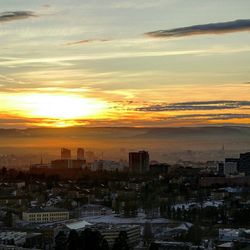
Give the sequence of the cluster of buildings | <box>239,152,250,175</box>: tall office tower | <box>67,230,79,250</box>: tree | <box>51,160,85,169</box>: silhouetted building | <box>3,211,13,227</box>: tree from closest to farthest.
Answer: <box>67,230,79,250</box>: tree, the cluster of buildings, <box>3,211,13,227</box>: tree, <box>239,152,250,175</box>: tall office tower, <box>51,160,85,169</box>: silhouetted building

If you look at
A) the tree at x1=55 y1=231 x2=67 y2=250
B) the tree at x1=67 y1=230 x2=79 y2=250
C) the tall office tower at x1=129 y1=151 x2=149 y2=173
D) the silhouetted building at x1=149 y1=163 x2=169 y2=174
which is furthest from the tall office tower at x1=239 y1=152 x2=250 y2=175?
the tree at x1=67 y1=230 x2=79 y2=250

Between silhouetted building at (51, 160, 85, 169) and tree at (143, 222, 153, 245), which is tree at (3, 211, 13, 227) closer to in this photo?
tree at (143, 222, 153, 245)

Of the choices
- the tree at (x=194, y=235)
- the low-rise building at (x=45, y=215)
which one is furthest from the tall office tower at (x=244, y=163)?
the tree at (x=194, y=235)

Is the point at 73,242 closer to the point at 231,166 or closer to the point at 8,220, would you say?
the point at 8,220

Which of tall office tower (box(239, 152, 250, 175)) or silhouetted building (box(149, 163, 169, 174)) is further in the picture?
silhouetted building (box(149, 163, 169, 174))

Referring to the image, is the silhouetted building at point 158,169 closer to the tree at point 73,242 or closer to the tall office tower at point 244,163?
the tall office tower at point 244,163

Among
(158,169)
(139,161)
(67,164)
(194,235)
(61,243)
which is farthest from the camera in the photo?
(67,164)

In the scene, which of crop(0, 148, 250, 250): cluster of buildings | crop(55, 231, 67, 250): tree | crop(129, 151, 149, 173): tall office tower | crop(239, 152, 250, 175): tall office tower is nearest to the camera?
crop(55, 231, 67, 250): tree

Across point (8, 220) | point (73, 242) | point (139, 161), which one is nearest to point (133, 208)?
point (8, 220)

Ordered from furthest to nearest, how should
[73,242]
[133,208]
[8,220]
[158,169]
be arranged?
[158,169], [133,208], [8,220], [73,242]

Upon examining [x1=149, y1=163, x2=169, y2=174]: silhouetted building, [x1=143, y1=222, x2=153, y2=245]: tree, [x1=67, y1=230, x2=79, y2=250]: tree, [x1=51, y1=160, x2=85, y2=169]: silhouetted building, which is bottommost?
[x1=143, y1=222, x2=153, y2=245]: tree
